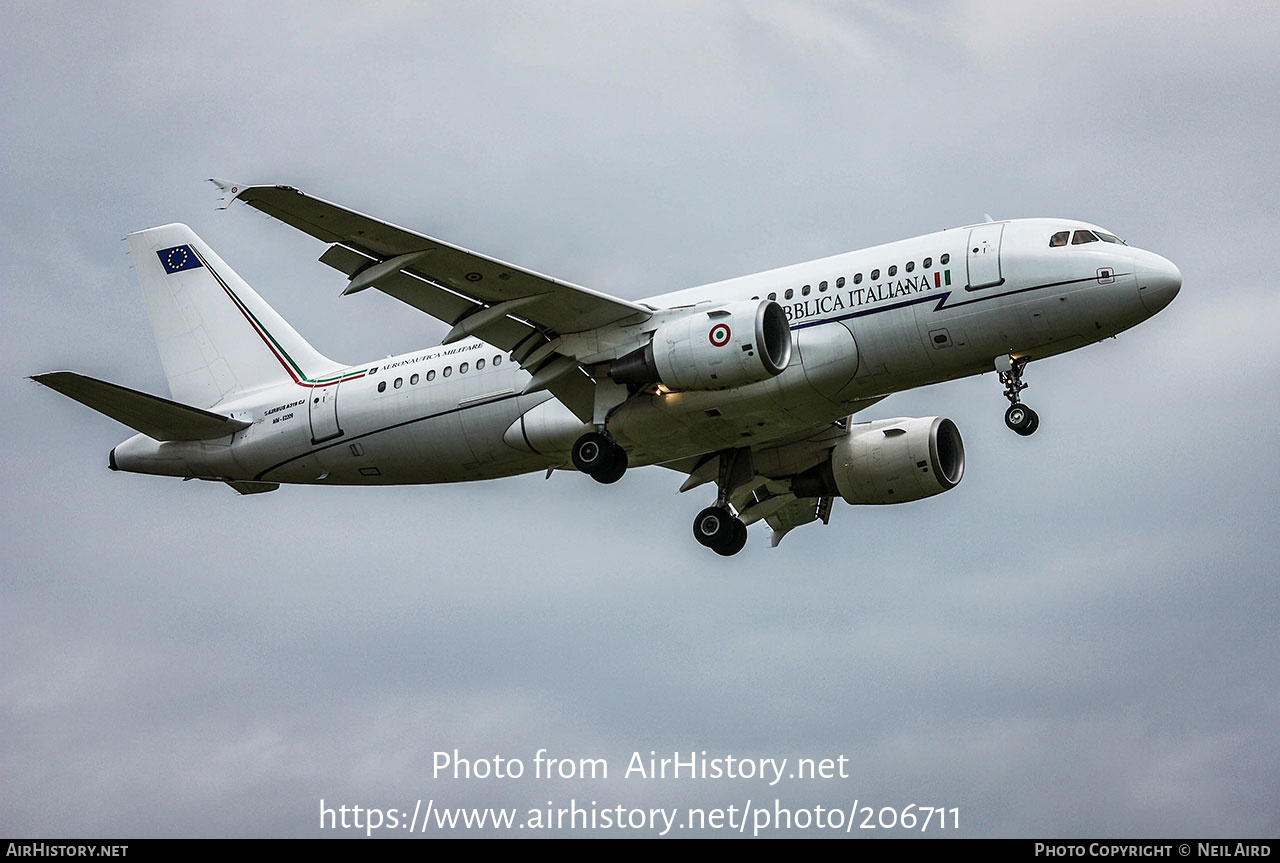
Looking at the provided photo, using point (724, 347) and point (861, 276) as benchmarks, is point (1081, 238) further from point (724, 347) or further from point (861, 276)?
point (724, 347)

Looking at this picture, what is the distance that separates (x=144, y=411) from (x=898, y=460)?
17.6m

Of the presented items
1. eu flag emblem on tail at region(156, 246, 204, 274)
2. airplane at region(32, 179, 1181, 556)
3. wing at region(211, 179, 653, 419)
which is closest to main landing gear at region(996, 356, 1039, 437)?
airplane at region(32, 179, 1181, 556)

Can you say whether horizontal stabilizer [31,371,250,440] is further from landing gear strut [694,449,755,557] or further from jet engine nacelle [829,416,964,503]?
jet engine nacelle [829,416,964,503]

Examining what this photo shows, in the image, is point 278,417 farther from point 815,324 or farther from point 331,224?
point 815,324

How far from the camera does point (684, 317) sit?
3453 centimetres

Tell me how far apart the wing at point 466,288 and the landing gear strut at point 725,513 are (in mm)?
5063

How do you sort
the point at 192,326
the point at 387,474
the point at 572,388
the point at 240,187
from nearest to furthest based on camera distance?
the point at 240,187 < the point at 572,388 < the point at 387,474 < the point at 192,326

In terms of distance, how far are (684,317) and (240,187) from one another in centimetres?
936

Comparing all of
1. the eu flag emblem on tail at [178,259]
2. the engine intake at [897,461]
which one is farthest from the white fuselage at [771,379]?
the eu flag emblem on tail at [178,259]

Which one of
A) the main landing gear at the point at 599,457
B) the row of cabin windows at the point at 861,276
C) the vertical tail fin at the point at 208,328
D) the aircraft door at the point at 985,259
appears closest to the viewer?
the aircraft door at the point at 985,259

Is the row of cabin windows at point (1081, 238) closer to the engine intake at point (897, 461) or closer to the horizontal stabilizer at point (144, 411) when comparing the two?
the engine intake at point (897, 461)

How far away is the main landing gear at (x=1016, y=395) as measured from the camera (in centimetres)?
3375

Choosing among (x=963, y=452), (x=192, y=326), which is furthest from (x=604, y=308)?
(x=192, y=326)

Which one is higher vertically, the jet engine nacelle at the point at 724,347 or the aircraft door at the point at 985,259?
the aircraft door at the point at 985,259
